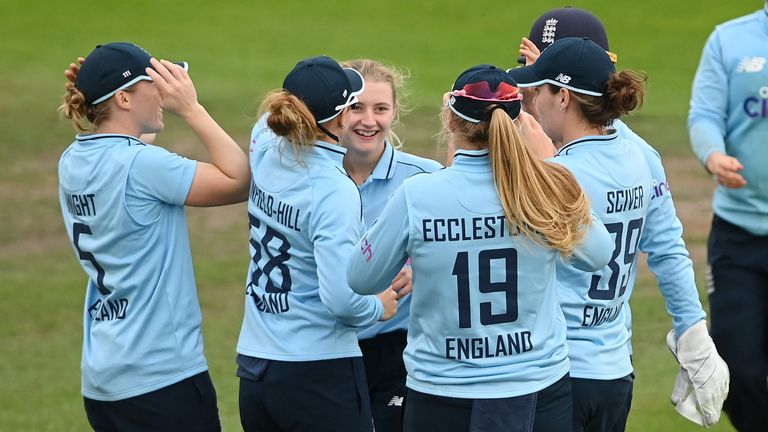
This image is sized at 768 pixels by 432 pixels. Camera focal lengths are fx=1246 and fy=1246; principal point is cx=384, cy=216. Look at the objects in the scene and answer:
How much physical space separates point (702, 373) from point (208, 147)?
2.18 m

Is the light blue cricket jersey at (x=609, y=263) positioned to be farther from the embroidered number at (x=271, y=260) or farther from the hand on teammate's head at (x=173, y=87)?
the hand on teammate's head at (x=173, y=87)

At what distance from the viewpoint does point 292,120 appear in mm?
4559

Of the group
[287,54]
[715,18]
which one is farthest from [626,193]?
[715,18]

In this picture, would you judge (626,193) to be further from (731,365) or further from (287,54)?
(287,54)

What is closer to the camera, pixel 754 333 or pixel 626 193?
pixel 626 193

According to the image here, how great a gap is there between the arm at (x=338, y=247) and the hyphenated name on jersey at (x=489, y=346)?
0.44m

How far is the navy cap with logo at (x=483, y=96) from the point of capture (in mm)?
4242

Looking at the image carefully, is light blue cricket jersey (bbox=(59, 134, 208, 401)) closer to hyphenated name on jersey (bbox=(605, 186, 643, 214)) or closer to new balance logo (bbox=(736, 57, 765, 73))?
hyphenated name on jersey (bbox=(605, 186, 643, 214))

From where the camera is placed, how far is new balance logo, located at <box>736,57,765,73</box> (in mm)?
6266


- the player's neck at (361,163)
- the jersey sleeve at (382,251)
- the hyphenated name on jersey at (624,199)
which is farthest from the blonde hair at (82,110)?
the hyphenated name on jersey at (624,199)

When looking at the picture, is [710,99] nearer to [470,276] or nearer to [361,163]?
[361,163]

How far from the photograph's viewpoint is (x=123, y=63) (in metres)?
4.79

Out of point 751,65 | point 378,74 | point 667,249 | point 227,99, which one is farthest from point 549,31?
point 227,99

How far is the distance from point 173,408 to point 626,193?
1.92m
